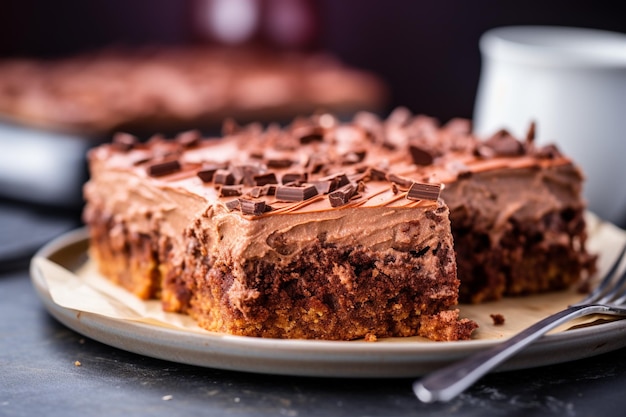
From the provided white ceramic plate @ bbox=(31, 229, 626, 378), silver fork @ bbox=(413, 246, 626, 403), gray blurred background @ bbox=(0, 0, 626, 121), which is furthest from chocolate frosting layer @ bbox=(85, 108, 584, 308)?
gray blurred background @ bbox=(0, 0, 626, 121)

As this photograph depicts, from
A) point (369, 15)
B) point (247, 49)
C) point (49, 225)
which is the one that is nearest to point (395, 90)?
point (369, 15)

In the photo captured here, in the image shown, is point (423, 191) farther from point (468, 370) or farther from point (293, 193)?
point (468, 370)

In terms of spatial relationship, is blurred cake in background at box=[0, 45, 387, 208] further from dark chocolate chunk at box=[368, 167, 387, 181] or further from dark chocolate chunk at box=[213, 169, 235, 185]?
dark chocolate chunk at box=[368, 167, 387, 181]

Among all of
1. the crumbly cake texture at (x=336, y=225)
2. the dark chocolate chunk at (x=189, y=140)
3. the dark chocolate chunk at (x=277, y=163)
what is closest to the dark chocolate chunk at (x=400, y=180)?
the crumbly cake texture at (x=336, y=225)

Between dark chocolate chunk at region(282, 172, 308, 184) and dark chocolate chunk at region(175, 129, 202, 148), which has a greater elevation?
dark chocolate chunk at region(282, 172, 308, 184)

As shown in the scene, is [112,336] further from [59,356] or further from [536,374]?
[536,374]

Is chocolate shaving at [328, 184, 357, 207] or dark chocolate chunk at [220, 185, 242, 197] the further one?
dark chocolate chunk at [220, 185, 242, 197]

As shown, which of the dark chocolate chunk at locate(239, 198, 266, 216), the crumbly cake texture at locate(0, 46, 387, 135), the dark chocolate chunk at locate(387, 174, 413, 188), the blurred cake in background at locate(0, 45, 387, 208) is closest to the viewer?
the dark chocolate chunk at locate(239, 198, 266, 216)
